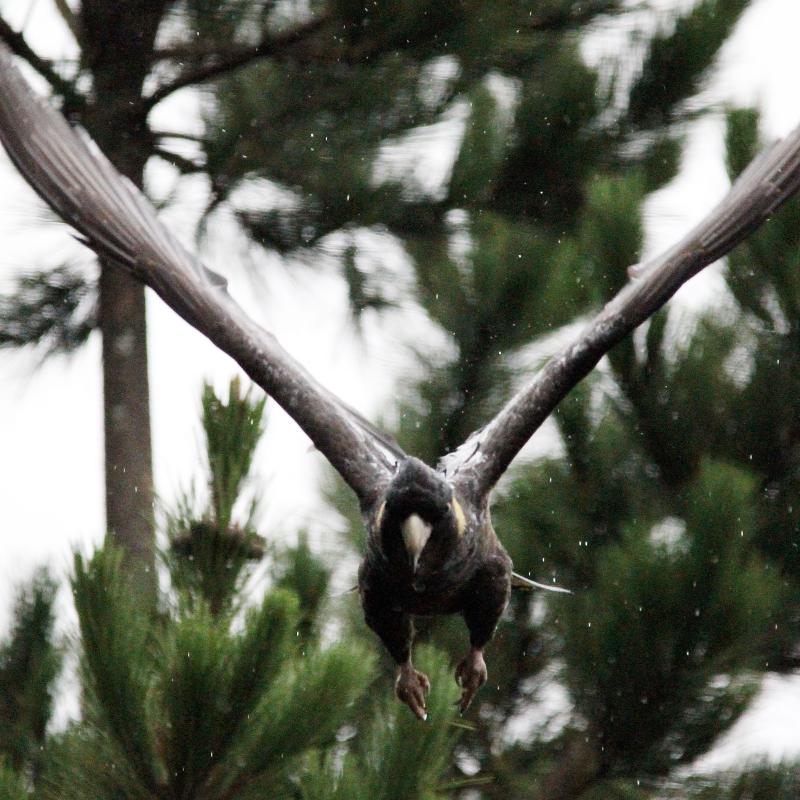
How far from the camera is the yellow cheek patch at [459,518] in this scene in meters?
3.27

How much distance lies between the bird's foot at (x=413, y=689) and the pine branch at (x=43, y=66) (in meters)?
1.69

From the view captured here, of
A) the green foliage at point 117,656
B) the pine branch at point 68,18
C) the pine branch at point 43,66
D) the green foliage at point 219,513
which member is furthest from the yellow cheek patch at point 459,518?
the pine branch at point 68,18

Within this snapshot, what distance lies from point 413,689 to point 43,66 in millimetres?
1866

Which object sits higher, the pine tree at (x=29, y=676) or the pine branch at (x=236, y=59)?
the pine branch at (x=236, y=59)

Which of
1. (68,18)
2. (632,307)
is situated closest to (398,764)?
(632,307)

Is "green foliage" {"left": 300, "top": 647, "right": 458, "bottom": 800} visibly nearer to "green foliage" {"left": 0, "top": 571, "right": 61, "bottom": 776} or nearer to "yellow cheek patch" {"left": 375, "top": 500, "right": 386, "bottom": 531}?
"yellow cheek patch" {"left": 375, "top": 500, "right": 386, "bottom": 531}

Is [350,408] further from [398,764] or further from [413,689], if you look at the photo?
[398,764]

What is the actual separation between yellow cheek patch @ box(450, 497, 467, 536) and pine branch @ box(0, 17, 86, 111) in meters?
1.58

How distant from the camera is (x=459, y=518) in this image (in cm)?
330

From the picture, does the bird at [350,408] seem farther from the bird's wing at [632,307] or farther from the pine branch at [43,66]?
the pine branch at [43,66]

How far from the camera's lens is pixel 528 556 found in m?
4.74

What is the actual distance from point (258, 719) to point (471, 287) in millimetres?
1733

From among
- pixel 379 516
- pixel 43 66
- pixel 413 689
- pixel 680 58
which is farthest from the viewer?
pixel 680 58

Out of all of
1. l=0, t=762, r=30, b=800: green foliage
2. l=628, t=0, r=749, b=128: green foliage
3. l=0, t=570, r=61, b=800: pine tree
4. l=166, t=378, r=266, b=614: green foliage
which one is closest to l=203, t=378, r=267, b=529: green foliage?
l=166, t=378, r=266, b=614: green foliage
